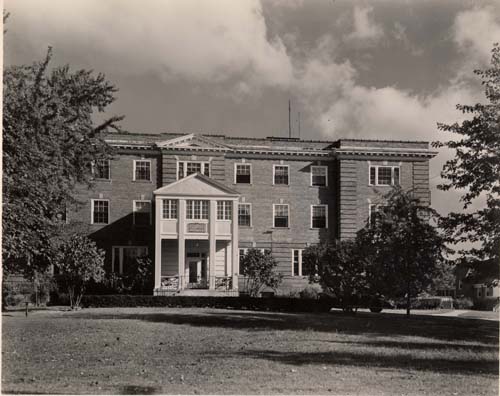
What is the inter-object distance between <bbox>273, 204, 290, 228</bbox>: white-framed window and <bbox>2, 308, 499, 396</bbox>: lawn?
2144 cm

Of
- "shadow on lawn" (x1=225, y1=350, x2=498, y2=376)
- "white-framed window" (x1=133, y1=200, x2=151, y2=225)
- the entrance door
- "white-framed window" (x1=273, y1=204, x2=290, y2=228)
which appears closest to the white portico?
the entrance door

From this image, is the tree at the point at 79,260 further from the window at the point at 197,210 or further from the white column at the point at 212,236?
the window at the point at 197,210

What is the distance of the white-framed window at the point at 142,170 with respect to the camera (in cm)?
4219

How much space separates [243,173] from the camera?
43.4 m

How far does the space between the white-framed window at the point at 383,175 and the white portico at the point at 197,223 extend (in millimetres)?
11117

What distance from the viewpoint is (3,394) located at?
963 centimetres

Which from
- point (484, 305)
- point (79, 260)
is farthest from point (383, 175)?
point (79, 260)

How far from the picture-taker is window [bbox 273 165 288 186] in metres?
43.7

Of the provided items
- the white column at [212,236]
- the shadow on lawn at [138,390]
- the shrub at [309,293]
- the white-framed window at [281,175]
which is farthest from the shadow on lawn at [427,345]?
the white-framed window at [281,175]

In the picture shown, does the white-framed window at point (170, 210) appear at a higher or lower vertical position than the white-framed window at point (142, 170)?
lower

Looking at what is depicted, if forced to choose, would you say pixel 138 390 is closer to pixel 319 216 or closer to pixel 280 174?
pixel 280 174

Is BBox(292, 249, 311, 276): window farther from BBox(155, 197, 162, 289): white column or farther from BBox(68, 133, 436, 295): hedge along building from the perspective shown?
BBox(155, 197, 162, 289): white column

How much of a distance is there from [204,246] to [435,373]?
1160 inches

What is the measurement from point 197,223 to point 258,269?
4.63 metres
